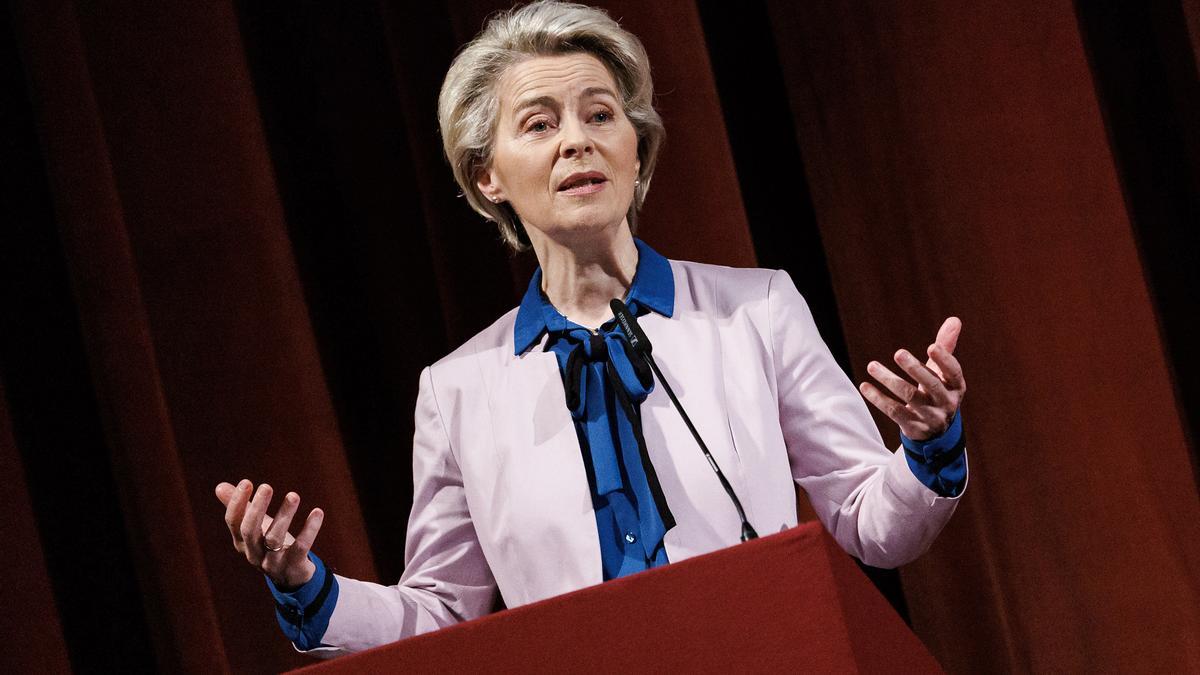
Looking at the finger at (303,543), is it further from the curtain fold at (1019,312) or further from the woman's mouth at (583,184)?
the curtain fold at (1019,312)

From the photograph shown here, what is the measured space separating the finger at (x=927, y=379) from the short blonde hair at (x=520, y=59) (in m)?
0.66

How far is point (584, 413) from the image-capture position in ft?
4.79

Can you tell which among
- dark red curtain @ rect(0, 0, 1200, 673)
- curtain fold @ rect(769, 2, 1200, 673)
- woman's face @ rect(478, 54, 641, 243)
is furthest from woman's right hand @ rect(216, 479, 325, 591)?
curtain fold @ rect(769, 2, 1200, 673)

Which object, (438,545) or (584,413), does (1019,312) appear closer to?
(584,413)

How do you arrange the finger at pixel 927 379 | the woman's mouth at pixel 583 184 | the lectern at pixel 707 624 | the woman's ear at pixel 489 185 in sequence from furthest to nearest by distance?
1. the woman's ear at pixel 489 185
2. the woman's mouth at pixel 583 184
3. the finger at pixel 927 379
4. the lectern at pixel 707 624

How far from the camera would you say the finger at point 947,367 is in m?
1.11

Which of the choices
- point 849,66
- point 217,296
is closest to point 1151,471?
point 849,66

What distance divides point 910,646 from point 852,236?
1.20m

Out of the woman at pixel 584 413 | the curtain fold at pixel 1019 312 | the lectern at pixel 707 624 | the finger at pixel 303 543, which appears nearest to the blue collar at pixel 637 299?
the woman at pixel 584 413

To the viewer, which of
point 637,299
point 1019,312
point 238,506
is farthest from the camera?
point 1019,312

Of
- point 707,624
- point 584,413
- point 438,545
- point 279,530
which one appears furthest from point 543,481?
point 707,624

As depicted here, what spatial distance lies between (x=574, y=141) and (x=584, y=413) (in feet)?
1.08

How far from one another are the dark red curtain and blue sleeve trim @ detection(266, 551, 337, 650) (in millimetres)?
752

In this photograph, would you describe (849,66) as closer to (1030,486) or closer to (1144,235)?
(1144,235)
